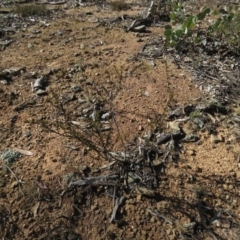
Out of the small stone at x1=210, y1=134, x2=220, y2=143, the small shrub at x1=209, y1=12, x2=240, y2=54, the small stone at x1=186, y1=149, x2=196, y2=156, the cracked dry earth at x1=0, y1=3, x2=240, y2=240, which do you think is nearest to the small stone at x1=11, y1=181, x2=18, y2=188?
the cracked dry earth at x1=0, y1=3, x2=240, y2=240

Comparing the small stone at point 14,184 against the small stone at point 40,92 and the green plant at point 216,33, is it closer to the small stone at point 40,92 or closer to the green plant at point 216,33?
the small stone at point 40,92

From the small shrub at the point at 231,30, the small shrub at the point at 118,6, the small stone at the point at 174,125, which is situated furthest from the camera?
the small shrub at the point at 118,6

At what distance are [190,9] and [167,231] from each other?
4403 millimetres

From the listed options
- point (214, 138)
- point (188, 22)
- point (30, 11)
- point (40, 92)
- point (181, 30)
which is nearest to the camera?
point (214, 138)

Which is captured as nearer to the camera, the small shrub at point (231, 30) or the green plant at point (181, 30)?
the green plant at point (181, 30)

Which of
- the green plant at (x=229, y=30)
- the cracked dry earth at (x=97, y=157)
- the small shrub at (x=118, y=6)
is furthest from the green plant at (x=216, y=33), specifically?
the small shrub at (x=118, y=6)

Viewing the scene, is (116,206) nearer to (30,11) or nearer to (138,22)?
(138,22)

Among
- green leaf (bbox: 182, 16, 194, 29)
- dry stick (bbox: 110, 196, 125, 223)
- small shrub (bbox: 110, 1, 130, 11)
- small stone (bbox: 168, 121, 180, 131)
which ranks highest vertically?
green leaf (bbox: 182, 16, 194, 29)

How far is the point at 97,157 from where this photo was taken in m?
2.64

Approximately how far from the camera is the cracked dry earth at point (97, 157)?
7.26ft

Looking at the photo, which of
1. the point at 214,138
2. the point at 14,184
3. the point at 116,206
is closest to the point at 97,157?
the point at 116,206

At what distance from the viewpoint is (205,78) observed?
11.7 feet

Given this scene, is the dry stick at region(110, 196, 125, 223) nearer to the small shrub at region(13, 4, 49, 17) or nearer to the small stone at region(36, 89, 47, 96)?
the small stone at region(36, 89, 47, 96)

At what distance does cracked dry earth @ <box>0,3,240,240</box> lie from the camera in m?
2.21
